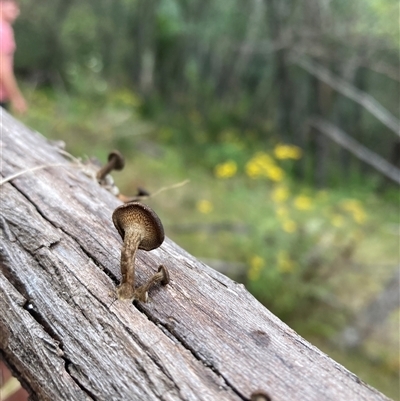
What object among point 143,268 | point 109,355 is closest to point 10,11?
point 143,268

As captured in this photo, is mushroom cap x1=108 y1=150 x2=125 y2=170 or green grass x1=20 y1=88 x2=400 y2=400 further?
green grass x1=20 y1=88 x2=400 y2=400

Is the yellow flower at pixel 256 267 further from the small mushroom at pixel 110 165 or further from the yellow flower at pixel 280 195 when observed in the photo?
the small mushroom at pixel 110 165

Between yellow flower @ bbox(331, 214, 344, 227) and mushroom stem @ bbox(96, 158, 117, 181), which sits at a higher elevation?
mushroom stem @ bbox(96, 158, 117, 181)

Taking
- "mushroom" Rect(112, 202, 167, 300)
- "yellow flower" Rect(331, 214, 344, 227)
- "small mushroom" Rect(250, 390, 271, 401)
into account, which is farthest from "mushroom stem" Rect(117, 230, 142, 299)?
"yellow flower" Rect(331, 214, 344, 227)

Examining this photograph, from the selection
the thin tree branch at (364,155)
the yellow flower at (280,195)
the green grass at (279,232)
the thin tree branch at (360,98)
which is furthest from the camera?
the yellow flower at (280,195)

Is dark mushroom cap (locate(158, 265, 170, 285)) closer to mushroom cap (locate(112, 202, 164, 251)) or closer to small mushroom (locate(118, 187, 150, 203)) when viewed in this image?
mushroom cap (locate(112, 202, 164, 251))

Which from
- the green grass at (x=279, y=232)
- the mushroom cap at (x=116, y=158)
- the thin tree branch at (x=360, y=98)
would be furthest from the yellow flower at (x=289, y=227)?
the mushroom cap at (x=116, y=158)
